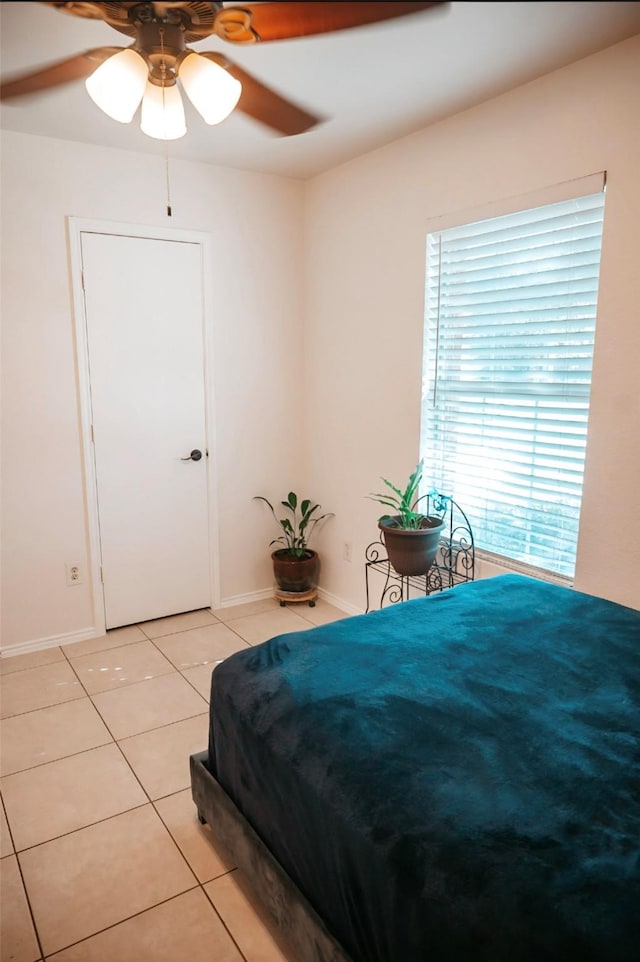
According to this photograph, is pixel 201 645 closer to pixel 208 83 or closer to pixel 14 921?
pixel 14 921

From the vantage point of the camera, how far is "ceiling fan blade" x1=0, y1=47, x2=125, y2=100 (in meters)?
1.54

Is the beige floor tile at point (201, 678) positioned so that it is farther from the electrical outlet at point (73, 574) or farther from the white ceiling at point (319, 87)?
the white ceiling at point (319, 87)

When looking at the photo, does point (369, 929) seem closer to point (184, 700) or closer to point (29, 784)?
point (29, 784)

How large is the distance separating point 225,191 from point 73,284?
1018 millimetres

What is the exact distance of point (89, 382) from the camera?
10.4 ft

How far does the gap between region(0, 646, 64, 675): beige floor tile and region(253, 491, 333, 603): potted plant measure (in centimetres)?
131

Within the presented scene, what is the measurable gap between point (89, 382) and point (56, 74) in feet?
5.64

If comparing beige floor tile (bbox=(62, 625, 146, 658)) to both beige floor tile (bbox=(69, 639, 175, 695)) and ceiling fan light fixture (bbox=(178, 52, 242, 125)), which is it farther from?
ceiling fan light fixture (bbox=(178, 52, 242, 125))

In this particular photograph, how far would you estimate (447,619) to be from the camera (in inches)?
78.4

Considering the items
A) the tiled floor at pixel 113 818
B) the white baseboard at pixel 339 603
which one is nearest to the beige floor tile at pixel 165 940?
the tiled floor at pixel 113 818

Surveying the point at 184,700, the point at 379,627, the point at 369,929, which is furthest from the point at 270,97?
the point at 184,700

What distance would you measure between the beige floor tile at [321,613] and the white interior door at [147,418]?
2.22 ft

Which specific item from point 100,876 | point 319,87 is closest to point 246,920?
point 100,876

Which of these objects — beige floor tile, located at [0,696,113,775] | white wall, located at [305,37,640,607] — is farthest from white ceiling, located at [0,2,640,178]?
beige floor tile, located at [0,696,113,775]
